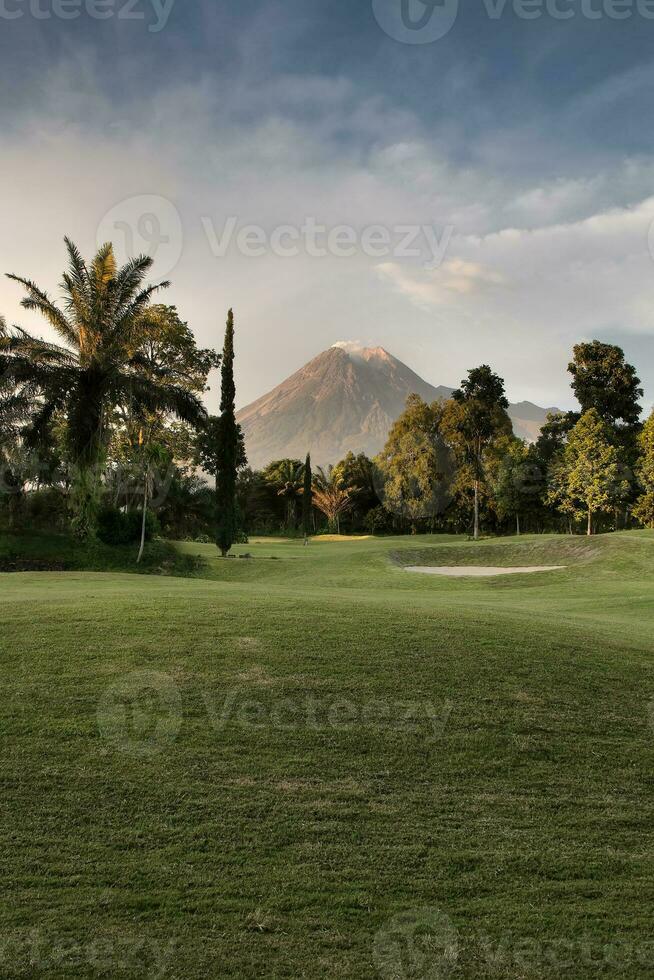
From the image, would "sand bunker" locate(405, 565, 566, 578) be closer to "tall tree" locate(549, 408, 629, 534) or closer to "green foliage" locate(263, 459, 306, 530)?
"tall tree" locate(549, 408, 629, 534)

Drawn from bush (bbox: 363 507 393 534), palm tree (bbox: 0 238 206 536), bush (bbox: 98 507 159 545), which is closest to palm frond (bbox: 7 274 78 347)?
palm tree (bbox: 0 238 206 536)

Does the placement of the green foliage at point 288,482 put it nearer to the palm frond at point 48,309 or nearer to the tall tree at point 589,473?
the tall tree at point 589,473

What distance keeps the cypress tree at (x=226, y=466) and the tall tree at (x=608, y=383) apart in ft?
108

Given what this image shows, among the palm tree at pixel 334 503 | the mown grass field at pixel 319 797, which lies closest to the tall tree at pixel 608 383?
the palm tree at pixel 334 503

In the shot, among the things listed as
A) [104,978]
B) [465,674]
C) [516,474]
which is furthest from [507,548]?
[104,978]

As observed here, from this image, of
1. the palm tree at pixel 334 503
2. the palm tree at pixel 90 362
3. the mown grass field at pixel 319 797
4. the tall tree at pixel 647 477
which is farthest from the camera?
the palm tree at pixel 334 503

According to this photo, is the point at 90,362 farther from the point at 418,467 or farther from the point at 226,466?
the point at 418,467

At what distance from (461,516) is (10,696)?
54.1 meters

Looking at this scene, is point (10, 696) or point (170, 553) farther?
point (170, 553)

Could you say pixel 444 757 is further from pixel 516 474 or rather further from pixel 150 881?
pixel 516 474

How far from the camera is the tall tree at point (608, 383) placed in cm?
5497

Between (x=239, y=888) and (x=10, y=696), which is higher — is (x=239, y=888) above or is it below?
below

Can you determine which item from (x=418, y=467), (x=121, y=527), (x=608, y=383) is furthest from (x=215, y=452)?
(x=608, y=383)

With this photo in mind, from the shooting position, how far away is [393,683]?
25.3 ft
